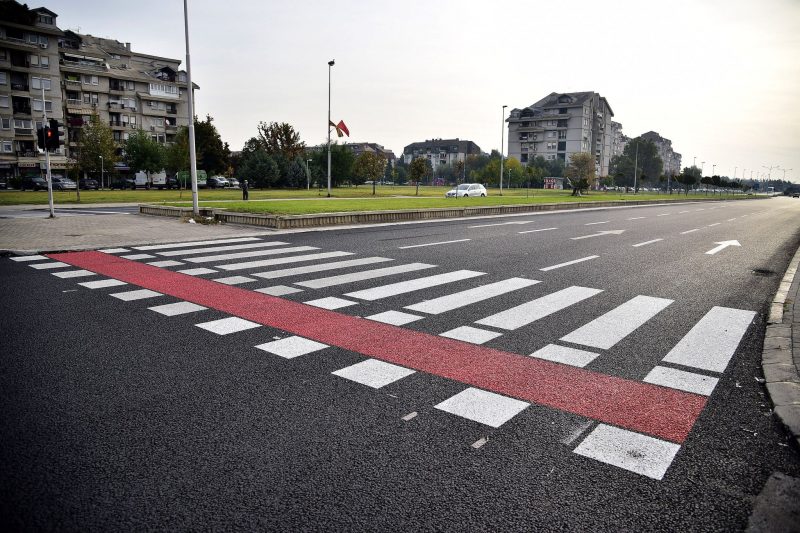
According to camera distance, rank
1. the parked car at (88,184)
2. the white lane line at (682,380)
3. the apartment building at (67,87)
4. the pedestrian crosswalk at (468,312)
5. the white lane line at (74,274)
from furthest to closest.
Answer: the apartment building at (67,87) < the parked car at (88,184) < the white lane line at (74,274) < the white lane line at (682,380) < the pedestrian crosswalk at (468,312)

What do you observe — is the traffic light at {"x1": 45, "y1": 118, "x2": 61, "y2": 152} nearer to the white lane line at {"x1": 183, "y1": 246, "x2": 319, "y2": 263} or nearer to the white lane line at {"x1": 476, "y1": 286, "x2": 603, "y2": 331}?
the white lane line at {"x1": 183, "y1": 246, "x2": 319, "y2": 263}

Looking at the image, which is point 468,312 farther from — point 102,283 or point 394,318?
point 102,283

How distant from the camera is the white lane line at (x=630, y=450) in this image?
2.87 meters

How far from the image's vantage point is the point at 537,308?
6.47 meters

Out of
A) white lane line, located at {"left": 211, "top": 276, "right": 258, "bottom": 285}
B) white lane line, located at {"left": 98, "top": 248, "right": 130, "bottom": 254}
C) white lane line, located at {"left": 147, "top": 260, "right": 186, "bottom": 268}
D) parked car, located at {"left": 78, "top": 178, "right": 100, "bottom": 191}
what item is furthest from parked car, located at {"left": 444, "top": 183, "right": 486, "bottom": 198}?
parked car, located at {"left": 78, "top": 178, "right": 100, "bottom": 191}

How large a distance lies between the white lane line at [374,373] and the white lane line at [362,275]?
3.36 m

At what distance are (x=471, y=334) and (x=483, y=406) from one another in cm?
176

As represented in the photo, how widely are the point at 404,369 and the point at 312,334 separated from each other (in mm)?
1395

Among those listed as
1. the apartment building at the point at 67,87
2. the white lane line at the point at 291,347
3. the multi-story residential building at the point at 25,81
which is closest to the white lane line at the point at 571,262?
the white lane line at the point at 291,347

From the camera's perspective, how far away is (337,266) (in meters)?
9.41

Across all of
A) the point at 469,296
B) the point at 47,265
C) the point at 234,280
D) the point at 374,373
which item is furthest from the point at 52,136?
the point at 374,373

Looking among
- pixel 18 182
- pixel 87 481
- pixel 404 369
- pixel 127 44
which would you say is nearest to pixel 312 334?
pixel 404 369

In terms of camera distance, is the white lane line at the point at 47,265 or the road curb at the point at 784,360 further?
the white lane line at the point at 47,265

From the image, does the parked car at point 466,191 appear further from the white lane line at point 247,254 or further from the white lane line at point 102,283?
the white lane line at point 102,283
